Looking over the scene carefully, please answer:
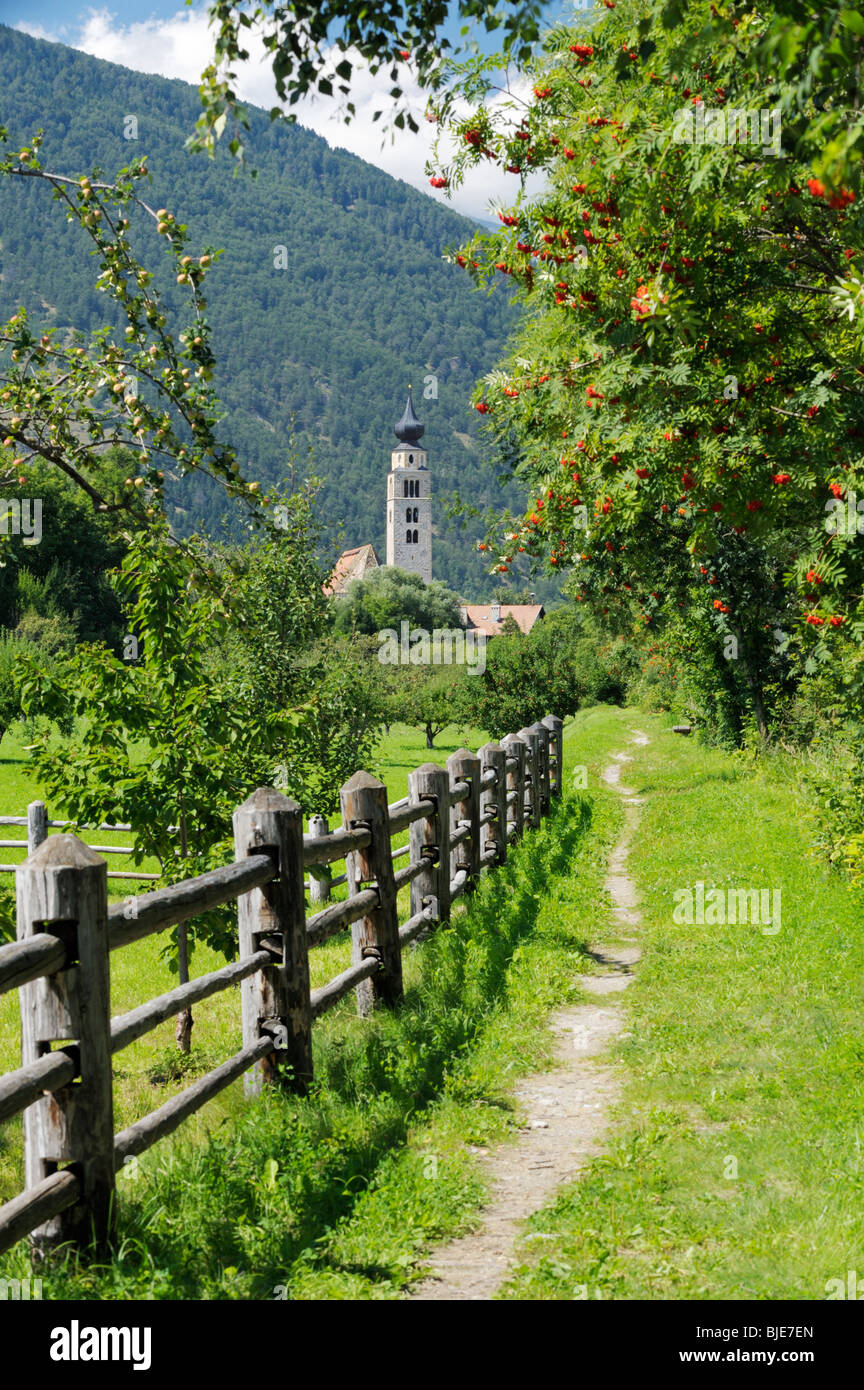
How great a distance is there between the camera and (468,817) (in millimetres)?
10570

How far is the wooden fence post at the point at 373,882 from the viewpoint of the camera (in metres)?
6.93

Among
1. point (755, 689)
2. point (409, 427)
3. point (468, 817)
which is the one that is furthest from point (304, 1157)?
point (409, 427)

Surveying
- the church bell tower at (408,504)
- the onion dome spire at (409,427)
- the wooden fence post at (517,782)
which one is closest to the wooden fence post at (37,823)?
the wooden fence post at (517,782)

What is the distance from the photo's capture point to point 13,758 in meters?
44.2

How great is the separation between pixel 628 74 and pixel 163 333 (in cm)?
335

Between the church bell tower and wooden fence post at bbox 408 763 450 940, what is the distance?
6213 inches

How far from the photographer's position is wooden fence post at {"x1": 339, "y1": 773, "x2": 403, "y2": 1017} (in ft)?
22.7

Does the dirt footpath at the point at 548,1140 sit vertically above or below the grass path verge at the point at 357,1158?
below

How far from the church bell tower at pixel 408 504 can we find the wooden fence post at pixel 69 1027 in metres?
163

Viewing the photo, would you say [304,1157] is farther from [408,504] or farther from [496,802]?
[408,504]

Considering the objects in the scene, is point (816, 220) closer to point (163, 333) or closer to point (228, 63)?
point (163, 333)

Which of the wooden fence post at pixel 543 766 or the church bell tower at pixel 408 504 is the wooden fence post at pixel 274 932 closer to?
the wooden fence post at pixel 543 766

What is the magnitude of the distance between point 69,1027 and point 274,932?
69.3 inches

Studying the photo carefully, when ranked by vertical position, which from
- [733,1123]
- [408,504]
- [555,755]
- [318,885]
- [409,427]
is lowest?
[318,885]
